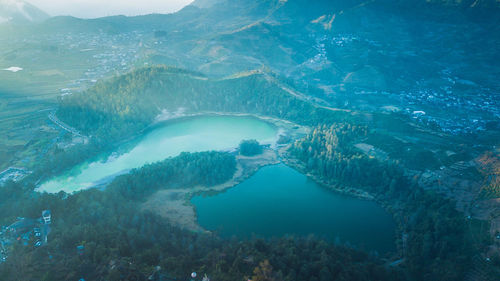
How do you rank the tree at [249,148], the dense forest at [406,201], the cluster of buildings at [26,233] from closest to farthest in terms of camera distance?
the dense forest at [406,201]
the cluster of buildings at [26,233]
the tree at [249,148]

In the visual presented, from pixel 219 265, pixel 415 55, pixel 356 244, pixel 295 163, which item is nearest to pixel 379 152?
Answer: pixel 295 163

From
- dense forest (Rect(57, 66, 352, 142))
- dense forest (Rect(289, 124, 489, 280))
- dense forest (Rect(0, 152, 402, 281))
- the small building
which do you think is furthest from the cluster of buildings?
dense forest (Rect(289, 124, 489, 280))

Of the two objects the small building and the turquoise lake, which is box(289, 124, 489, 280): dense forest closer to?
the turquoise lake

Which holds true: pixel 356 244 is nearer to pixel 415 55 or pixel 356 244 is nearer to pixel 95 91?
pixel 95 91

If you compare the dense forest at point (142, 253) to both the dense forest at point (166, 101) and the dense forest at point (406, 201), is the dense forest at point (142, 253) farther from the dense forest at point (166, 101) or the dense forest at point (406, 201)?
the dense forest at point (166, 101)

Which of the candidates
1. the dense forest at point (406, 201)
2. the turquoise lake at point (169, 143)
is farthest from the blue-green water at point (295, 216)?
the turquoise lake at point (169, 143)

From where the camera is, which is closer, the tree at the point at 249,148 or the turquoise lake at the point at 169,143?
the turquoise lake at the point at 169,143
